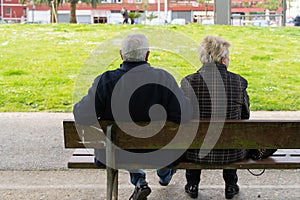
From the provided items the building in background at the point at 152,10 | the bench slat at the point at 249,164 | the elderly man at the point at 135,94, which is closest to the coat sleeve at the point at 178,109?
the elderly man at the point at 135,94

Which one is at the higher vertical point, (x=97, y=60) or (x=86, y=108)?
(x=97, y=60)

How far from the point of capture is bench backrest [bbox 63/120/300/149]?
12.9ft

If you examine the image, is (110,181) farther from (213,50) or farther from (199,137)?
(213,50)

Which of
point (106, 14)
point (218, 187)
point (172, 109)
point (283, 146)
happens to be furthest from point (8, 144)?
point (106, 14)

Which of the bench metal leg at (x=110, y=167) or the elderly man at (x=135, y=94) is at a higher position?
the elderly man at (x=135, y=94)

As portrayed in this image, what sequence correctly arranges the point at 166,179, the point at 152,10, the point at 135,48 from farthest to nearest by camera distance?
the point at 152,10, the point at 166,179, the point at 135,48

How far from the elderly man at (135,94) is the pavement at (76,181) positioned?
107cm

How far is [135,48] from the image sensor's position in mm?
4004

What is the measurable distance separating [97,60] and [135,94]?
1608 millimetres

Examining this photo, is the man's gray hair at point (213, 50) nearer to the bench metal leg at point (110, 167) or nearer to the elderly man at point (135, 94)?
the elderly man at point (135, 94)

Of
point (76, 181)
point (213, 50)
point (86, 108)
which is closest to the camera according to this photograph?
point (86, 108)

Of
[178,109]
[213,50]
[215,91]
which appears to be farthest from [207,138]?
[213,50]

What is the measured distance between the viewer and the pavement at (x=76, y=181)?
4793 millimetres

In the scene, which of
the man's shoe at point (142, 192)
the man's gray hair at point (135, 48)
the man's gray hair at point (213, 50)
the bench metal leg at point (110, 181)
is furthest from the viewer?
the man's shoe at point (142, 192)
